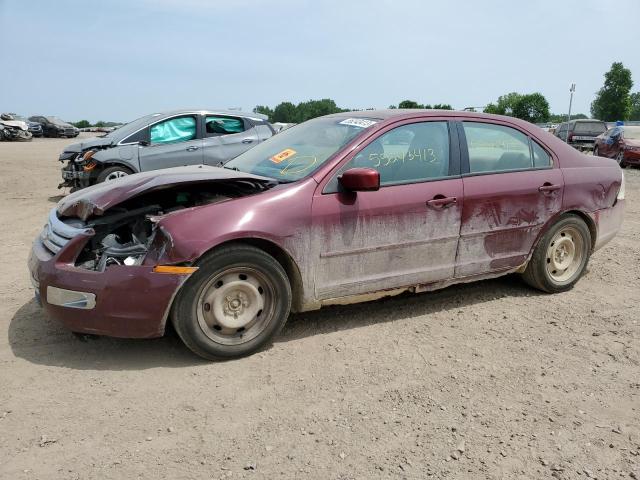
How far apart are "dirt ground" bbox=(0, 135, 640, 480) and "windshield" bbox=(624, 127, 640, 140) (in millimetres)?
16281

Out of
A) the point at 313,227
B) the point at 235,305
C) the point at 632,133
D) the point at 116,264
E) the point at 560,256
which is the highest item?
the point at 632,133

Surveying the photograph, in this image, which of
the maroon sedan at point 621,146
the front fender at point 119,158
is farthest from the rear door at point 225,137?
the maroon sedan at point 621,146

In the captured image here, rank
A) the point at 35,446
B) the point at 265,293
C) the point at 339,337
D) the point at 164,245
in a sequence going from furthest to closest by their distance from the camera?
the point at 339,337 < the point at 265,293 < the point at 164,245 < the point at 35,446

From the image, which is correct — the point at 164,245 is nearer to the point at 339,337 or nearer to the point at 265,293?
the point at 265,293

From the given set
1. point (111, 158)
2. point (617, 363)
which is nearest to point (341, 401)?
point (617, 363)

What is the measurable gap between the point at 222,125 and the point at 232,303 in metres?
6.88

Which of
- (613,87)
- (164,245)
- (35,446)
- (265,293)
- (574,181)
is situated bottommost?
(35,446)

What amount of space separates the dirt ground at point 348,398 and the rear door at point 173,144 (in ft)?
16.3

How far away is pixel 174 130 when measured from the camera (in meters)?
9.52

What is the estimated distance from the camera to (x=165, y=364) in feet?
11.3

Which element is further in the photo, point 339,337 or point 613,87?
point 613,87

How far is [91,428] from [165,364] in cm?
73

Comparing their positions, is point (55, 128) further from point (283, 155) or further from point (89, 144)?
point (283, 155)

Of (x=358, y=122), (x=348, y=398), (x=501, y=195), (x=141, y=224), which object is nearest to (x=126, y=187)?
(x=141, y=224)
